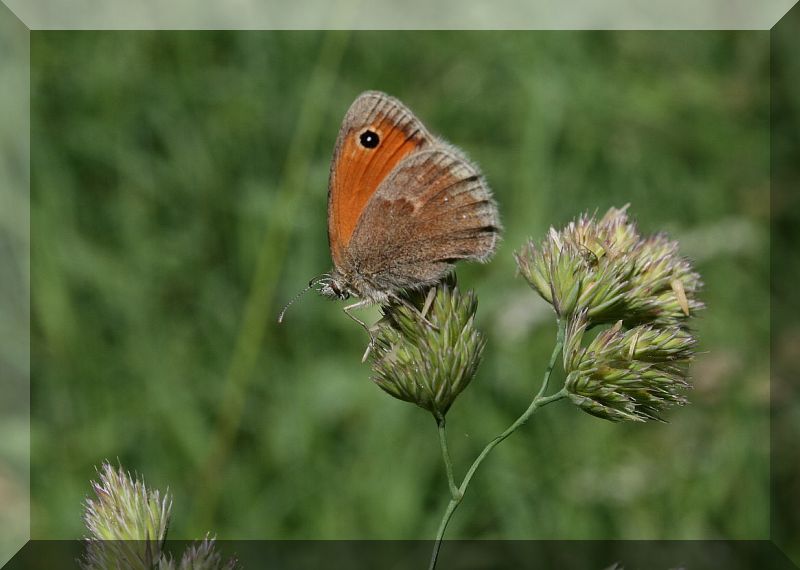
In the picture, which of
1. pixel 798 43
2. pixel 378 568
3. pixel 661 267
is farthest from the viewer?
pixel 798 43

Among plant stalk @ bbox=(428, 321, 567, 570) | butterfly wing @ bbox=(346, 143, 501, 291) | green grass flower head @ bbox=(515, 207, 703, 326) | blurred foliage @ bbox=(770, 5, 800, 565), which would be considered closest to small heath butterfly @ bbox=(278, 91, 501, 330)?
butterfly wing @ bbox=(346, 143, 501, 291)

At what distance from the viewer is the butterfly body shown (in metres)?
2.06

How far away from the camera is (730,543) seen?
3.58m

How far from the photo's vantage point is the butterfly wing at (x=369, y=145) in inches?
84.4

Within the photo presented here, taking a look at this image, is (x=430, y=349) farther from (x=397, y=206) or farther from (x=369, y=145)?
(x=369, y=145)

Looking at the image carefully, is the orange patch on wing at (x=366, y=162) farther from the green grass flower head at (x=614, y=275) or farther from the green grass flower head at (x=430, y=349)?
the green grass flower head at (x=614, y=275)

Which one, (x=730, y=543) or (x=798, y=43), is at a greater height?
(x=798, y=43)

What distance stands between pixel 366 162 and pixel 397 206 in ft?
0.49

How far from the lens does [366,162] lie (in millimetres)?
2166

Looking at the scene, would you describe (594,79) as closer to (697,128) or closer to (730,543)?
(697,128)

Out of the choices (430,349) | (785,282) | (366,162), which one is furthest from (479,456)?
(785,282)

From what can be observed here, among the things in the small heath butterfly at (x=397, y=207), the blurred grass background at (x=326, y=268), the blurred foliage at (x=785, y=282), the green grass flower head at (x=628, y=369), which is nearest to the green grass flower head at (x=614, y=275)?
the green grass flower head at (x=628, y=369)

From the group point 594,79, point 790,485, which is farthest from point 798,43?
point 790,485

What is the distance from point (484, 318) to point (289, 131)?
60.7 inches
